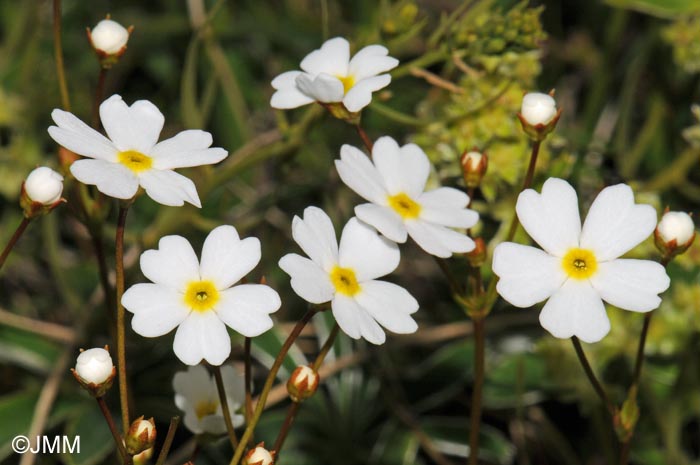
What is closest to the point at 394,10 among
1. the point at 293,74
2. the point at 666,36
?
the point at 293,74

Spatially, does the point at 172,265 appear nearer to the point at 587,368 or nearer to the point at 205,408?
the point at 205,408

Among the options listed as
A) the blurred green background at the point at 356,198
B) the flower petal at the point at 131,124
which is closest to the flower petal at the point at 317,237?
the flower petal at the point at 131,124

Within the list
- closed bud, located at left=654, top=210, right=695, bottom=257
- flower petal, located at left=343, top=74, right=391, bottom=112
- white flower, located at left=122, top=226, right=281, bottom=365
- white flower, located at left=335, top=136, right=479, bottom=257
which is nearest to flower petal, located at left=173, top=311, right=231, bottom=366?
white flower, located at left=122, top=226, right=281, bottom=365

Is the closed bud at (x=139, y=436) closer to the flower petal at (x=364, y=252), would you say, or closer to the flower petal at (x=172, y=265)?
the flower petal at (x=172, y=265)

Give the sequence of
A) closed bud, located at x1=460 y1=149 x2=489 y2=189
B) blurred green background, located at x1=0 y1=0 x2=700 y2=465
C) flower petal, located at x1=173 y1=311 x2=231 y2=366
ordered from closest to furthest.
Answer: flower petal, located at x1=173 y1=311 x2=231 y2=366 < closed bud, located at x1=460 y1=149 x2=489 y2=189 < blurred green background, located at x1=0 y1=0 x2=700 y2=465

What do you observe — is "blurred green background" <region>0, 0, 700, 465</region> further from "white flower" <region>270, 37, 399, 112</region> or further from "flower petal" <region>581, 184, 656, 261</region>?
"flower petal" <region>581, 184, 656, 261</region>

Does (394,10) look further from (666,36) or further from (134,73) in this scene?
(134,73)

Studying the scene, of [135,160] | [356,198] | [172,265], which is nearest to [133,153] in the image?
[135,160]
